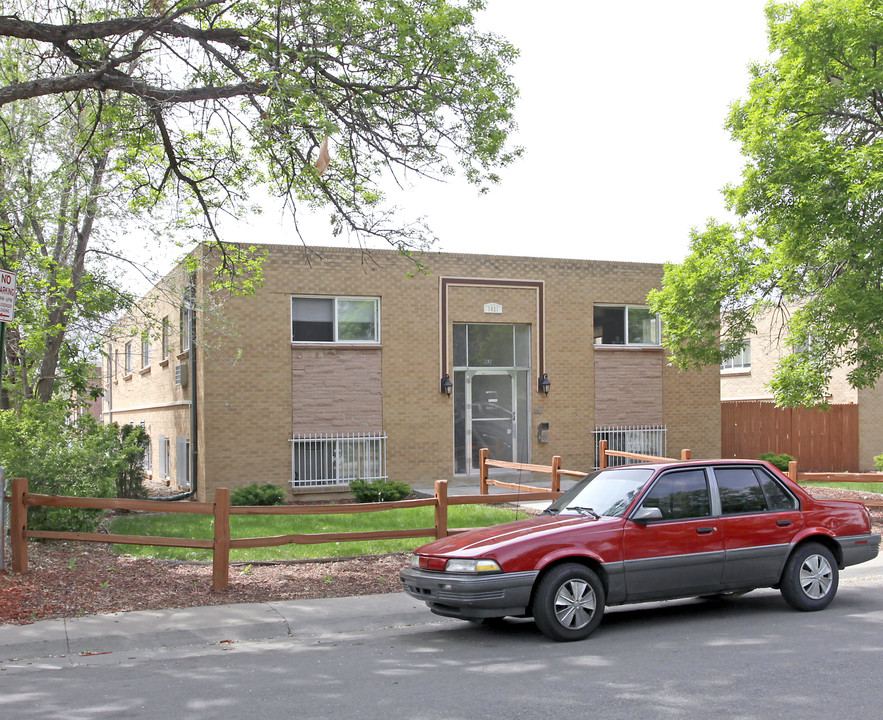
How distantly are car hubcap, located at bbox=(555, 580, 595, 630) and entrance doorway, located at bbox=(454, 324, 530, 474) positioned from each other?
42.7ft

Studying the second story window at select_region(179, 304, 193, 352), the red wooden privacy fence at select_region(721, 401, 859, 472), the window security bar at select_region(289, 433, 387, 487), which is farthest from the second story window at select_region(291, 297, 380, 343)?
the red wooden privacy fence at select_region(721, 401, 859, 472)

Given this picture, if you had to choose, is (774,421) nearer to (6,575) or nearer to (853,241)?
(853,241)

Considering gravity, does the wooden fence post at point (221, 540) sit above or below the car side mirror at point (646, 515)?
below

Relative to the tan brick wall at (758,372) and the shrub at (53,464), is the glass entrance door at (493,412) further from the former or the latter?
the tan brick wall at (758,372)

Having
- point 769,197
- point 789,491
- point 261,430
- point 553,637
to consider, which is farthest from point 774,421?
point 553,637

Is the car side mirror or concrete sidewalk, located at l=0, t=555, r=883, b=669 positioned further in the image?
the car side mirror

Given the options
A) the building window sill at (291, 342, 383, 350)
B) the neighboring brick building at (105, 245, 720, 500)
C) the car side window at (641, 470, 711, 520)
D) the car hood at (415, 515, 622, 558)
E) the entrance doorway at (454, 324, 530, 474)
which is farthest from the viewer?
the entrance doorway at (454, 324, 530, 474)

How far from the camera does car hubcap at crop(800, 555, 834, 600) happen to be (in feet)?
27.7

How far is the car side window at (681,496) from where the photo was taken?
803 cm

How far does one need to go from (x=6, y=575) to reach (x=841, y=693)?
8129 mm

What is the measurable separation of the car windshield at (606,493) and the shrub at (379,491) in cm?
884

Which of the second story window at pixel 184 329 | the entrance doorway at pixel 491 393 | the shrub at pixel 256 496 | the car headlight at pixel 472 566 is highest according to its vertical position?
the second story window at pixel 184 329

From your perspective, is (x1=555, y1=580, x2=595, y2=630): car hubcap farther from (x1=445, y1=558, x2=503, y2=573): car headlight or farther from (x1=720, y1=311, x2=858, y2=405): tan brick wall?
(x1=720, y1=311, x2=858, y2=405): tan brick wall

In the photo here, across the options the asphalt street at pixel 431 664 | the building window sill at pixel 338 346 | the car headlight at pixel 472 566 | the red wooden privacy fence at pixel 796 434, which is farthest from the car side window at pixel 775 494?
the red wooden privacy fence at pixel 796 434
